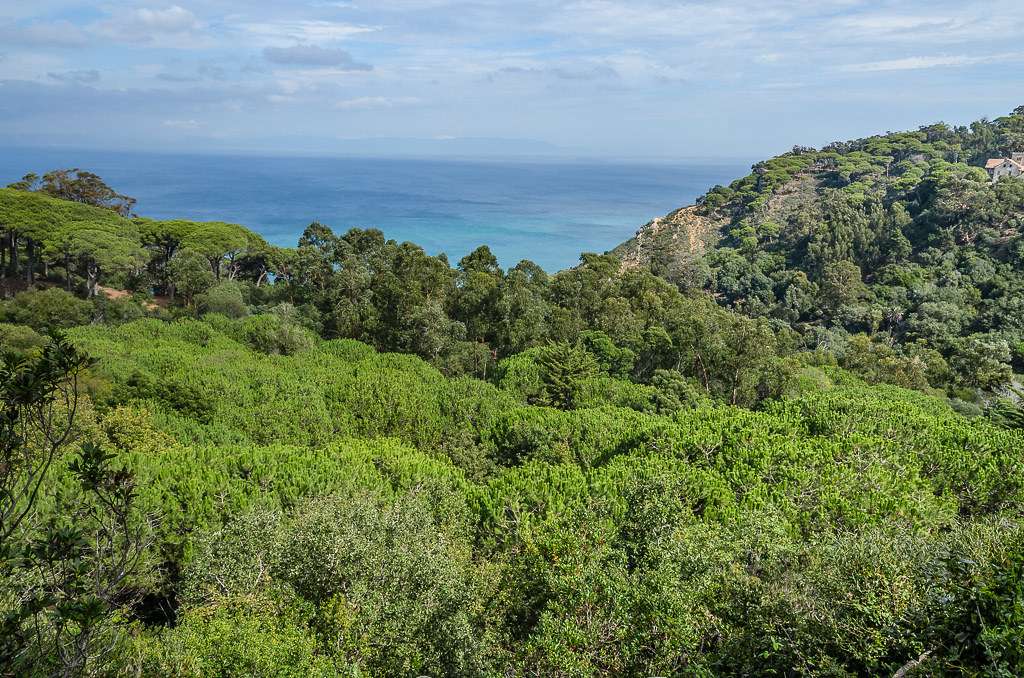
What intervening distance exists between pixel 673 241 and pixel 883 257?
24.8 meters

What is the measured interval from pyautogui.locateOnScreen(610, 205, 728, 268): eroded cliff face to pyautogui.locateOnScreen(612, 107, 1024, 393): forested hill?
12.7 inches

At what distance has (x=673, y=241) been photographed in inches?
2854

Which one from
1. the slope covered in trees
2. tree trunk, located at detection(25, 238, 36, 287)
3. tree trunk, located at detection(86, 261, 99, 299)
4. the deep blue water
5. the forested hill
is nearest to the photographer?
the slope covered in trees

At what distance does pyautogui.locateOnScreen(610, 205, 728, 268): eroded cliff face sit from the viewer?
2749 inches

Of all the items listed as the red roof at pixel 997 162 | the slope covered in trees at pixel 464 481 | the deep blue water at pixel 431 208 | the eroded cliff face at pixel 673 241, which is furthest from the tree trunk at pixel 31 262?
the red roof at pixel 997 162

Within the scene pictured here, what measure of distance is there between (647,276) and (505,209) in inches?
3857

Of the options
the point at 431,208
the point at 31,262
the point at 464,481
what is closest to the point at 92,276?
the point at 31,262

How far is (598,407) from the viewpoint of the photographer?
23.3m

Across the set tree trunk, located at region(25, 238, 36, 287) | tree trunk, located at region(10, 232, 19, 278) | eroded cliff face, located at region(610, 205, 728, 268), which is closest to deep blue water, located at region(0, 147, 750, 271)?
eroded cliff face, located at region(610, 205, 728, 268)

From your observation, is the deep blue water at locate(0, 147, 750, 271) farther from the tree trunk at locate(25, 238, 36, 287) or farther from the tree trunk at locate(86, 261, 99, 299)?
the tree trunk at locate(86, 261, 99, 299)

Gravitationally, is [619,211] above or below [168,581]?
above

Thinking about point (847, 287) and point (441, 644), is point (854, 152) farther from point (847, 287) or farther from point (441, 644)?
point (441, 644)

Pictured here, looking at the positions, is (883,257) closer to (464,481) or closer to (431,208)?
(464,481)

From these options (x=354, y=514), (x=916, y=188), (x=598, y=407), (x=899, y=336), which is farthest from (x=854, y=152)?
(x=354, y=514)
